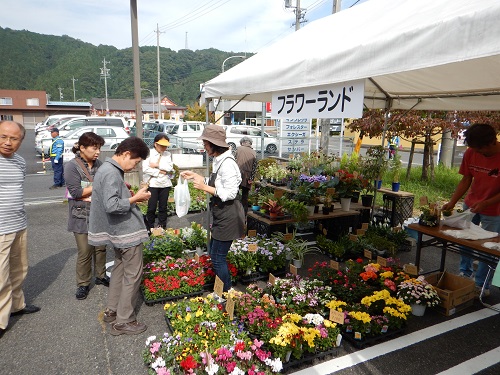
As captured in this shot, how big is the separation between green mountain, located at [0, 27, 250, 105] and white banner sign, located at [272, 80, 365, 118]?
76241mm

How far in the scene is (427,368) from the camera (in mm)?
2631

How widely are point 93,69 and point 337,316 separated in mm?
96735

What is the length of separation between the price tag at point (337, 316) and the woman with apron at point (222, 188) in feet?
3.54

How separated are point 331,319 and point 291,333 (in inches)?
20.4

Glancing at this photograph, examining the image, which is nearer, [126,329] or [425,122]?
[126,329]

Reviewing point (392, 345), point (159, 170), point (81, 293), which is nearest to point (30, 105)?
point (159, 170)

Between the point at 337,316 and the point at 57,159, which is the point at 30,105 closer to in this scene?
the point at 57,159

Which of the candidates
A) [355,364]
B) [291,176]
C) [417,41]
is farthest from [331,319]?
[291,176]

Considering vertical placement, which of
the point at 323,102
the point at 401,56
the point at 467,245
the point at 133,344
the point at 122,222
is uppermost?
the point at 401,56

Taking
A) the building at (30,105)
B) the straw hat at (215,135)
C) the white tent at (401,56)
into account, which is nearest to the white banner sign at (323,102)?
the white tent at (401,56)

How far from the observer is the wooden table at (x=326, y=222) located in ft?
16.3

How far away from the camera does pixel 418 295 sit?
10.8ft

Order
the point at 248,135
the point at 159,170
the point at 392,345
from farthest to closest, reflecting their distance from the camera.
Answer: the point at 248,135
the point at 159,170
the point at 392,345

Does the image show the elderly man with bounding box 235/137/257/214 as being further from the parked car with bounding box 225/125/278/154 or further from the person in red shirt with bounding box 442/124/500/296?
the parked car with bounding box 225/125/278/154
